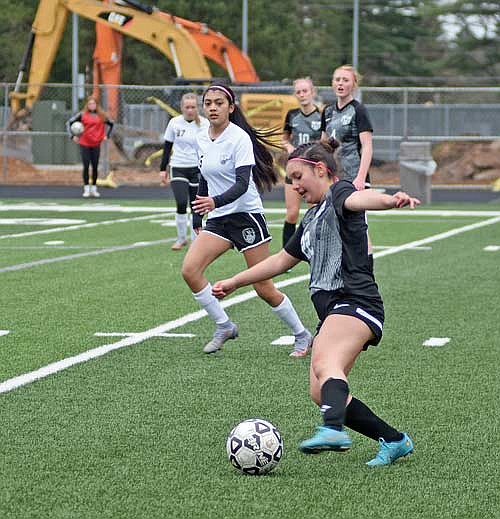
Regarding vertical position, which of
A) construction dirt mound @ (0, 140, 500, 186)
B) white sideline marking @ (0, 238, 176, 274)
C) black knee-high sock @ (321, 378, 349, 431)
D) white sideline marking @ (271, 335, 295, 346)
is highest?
black knee-high sock @ (321, 378, 349, 431)

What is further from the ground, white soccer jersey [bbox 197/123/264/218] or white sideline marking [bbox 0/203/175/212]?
white soccer jersey [bbox 197/123/264/218]

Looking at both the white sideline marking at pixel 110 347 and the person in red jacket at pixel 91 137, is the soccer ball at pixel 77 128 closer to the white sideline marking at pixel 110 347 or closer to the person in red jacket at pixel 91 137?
the person in red jacket at pixel 91 137

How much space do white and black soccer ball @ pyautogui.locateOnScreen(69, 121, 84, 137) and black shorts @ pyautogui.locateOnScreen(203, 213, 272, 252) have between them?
19601 mm

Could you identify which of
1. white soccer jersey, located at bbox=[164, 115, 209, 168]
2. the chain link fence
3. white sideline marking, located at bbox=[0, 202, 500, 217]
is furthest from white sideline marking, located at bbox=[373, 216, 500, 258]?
the chain link fence

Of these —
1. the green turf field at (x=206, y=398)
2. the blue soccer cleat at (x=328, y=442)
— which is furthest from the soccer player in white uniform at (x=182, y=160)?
the blue soccer cleat at (x=328, y=442)

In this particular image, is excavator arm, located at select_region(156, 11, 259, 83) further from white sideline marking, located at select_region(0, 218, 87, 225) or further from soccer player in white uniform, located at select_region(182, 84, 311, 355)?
soccer player in white uniform, located at select_region(182, 84, 311, 355)

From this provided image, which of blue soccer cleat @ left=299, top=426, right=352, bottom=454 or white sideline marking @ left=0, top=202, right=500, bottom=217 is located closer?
blue soccer cleat @ left=299, top=426, right=352, bottom=454

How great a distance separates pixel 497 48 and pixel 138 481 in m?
53.3

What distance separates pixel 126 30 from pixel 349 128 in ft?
85.4

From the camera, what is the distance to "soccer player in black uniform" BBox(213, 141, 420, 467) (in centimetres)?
582

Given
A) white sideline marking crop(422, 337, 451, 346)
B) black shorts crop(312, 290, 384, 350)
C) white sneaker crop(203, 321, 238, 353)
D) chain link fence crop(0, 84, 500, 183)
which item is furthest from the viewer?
chain link fence crop(0, 84, 500, 183)

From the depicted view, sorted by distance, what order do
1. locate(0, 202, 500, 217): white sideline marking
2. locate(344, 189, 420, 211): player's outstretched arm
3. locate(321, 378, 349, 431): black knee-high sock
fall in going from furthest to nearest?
locate(0, 202, 500, 217): white sideline marking
locate(321, 378, 349, 431): black knee-high sock
locate(344, 189, 420, 211): player's outstretched arm

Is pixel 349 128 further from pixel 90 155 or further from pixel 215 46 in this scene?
pixel 215 46

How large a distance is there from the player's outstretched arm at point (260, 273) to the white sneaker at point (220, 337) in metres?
2.93
